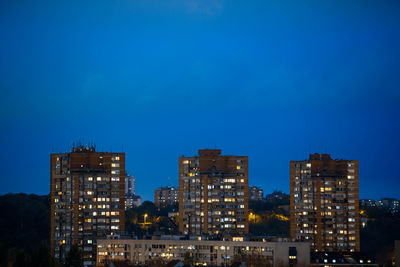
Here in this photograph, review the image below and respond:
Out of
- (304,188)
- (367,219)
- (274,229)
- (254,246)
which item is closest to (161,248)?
(254,246)

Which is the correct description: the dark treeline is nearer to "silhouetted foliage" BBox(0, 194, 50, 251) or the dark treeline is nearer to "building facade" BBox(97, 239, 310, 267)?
"building facade" BBox(97, 239, 310, 267)

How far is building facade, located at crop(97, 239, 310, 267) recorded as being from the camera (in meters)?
78.6

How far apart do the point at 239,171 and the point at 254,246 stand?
20057mm

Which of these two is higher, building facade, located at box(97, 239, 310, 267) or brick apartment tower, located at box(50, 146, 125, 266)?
brick apartment tower, located at box(50, 146, 125, 266)

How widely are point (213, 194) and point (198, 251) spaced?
15747mm

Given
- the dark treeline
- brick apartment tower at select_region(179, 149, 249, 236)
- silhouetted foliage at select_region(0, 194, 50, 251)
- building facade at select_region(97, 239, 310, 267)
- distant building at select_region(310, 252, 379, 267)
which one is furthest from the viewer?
the dark treeline

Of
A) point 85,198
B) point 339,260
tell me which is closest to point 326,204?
point 339,260

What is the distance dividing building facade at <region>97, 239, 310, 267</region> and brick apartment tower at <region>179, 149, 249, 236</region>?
12.8 meters

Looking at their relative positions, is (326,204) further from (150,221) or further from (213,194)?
(150,221)

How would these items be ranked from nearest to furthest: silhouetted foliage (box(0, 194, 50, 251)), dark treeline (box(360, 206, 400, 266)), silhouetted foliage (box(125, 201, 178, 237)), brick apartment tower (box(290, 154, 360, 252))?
brick apartment tower (box(290, 154, 360, 252)) → silhouetted foliage (box(0, 194, 50, 251)) → dark treeline (box(360, 206, 400, 266)) → silhouetted foliage (box(125, 201, 178, 237))

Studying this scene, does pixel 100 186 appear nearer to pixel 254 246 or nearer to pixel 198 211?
pixel 198 211

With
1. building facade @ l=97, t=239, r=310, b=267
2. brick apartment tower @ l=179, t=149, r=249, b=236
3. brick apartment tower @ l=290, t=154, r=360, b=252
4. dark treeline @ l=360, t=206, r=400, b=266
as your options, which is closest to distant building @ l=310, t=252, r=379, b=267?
building facade @ l=97, t=239, r=310, b=267

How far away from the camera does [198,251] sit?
82.5 meters

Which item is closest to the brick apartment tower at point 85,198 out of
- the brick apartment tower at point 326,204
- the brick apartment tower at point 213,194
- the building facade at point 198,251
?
the building facade at point 198,251
